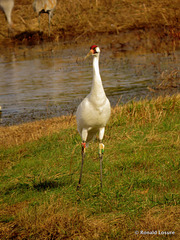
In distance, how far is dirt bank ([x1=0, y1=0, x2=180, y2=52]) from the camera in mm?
24719

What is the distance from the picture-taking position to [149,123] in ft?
27.6

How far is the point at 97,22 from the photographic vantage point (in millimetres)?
26781

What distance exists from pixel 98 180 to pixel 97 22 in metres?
22.0

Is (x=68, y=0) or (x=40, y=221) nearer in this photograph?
(x=40, y=221)

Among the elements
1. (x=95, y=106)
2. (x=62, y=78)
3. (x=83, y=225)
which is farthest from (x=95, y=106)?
(x=62, y=78)

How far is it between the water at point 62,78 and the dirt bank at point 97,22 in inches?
137

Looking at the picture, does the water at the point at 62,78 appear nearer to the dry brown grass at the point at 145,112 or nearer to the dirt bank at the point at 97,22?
the dry brown grass at the point at 145,112

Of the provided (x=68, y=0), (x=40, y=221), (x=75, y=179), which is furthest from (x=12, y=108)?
(x=68, y=0)

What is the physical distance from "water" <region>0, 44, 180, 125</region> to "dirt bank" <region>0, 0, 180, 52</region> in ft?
11.4

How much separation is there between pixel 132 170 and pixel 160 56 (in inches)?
510

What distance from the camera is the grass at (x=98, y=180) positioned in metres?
4.31

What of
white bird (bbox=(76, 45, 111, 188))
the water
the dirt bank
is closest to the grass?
white bird (bbox=(76, 45, 111, 188))

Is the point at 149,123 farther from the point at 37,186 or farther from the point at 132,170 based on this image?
the point at 37,186

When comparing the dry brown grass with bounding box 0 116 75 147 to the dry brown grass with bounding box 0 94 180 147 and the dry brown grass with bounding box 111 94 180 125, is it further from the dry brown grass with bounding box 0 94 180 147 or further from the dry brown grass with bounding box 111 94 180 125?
the dry brown grass with bounding box 111 94 180 125
